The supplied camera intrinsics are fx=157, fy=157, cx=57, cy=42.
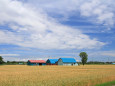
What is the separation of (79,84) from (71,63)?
10786 centimetres

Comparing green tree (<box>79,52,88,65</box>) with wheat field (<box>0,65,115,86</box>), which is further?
green tree (<box>79,52,88,65</box>)

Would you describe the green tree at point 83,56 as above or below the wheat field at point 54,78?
above

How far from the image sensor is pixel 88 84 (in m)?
20.1

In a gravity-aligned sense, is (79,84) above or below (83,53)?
below

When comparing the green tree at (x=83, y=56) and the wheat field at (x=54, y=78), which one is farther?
the green tree at (x=83, y=56)

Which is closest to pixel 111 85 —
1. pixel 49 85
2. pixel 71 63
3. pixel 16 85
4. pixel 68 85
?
pixel 68 85

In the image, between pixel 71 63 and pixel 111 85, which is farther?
pixel 71 63

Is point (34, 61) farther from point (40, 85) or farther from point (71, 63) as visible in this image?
point (40, 85)

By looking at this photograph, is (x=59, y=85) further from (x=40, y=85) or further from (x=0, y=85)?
(x=0, y=85)

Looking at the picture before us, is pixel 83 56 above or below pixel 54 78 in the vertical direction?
above

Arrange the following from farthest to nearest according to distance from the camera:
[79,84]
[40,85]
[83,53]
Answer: [83,53], [79,84], [40,85]

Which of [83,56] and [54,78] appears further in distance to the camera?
[83,56]

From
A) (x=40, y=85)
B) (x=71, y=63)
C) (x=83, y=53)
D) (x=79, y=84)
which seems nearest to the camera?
(x=40, y=85)

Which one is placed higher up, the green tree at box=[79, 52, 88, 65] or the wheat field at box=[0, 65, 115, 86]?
the green tree at box=[79, 52, 88, 65]
